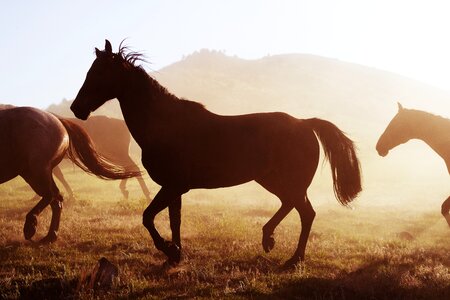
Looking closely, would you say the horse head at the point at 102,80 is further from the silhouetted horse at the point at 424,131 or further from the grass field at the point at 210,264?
the silhouetted horse at the point at 424,131

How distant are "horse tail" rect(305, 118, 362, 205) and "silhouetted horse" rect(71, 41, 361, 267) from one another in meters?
0.29

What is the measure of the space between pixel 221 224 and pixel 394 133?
492 centimetres

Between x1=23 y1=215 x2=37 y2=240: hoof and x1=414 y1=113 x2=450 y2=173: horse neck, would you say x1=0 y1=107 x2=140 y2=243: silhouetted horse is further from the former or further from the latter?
x1=414 y1=113 x2=450 y2=173: horse neck

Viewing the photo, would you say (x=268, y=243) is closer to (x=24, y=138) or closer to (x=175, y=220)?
(x=175, y=220)

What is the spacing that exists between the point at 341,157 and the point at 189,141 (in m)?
2.56

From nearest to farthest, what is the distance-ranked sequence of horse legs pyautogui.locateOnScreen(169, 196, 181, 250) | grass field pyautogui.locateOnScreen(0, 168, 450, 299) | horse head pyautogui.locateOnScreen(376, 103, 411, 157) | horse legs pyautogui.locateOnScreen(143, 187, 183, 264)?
1. grass field pyautogui.locateOnScreen(0, 168, 450, 299)
2. horse legs pyautogui.locateOnScreen(143, 187, 183, 264)
3. horse legs pyautogui.locateOnScreen(169, 196, 181, 250)
4. horse head pyautogui.locateOnScreen(376, 103, 411, 157)

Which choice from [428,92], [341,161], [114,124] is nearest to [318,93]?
[428,92]

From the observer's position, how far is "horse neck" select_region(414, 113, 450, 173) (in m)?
10.3

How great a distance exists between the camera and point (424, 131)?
10516mm

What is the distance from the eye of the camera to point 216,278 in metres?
5.91

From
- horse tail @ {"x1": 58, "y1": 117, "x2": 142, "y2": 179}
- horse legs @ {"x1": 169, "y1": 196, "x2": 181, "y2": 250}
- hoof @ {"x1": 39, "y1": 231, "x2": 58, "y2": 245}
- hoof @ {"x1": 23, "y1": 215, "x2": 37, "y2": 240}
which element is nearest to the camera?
horse legs @ {"x1": 169, "y1": 196, "x2": 181, "y2": 250}

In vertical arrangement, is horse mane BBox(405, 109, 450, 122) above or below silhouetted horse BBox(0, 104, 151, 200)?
above

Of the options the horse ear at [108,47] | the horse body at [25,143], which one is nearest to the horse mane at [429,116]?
the horse ear at [108,47]

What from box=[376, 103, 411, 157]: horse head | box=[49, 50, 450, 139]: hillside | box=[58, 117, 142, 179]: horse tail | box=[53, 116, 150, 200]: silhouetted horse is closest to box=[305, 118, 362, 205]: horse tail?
box=[58, 117, 142, 179]: horse tail
